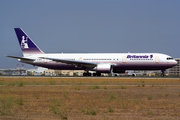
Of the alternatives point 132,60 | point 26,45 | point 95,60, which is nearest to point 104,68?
point 95,60

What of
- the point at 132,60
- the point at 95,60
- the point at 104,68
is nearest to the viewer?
the point at 104,68

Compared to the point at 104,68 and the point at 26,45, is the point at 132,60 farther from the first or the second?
the point at 26,45

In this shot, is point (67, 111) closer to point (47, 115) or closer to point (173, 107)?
point (47, 115)

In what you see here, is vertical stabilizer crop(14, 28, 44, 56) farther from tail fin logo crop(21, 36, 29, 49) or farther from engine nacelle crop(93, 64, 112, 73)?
engine nacelle crop(93, 64, 112, 73)

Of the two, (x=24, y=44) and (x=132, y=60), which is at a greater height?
(x=24, y=44)

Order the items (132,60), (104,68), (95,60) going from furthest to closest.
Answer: (95,60)
(132,60)
(104,68)

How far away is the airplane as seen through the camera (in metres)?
50.5

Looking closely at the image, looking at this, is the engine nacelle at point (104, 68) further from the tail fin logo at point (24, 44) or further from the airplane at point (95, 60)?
the tail fin logo at point (24, 44)

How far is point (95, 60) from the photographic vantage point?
53.3 meters

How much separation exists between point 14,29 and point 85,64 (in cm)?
1799

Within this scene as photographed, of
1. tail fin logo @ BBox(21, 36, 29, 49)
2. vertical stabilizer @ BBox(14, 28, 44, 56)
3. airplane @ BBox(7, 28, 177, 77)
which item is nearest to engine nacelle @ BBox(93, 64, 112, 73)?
airplane @ BBox(7, 28, 177, 77)

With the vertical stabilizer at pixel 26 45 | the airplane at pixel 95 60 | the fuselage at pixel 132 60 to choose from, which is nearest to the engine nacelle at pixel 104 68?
the airplane at pixel 95 60

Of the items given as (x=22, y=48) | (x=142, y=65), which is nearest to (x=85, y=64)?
(x=142, y=65)

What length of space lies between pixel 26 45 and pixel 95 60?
14.9 m
